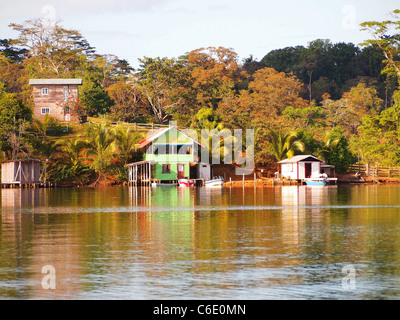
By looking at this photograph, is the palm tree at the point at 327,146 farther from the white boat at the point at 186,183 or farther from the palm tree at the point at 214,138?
the white boat at the point at 186,183

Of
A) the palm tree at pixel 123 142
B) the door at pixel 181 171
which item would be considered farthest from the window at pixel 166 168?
the palm tree at pixel 123 142

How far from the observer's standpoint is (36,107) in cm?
8281

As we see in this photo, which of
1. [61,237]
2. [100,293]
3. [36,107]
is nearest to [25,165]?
[36,107]

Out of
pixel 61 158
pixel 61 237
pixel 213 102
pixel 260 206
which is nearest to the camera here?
pixel 61 237

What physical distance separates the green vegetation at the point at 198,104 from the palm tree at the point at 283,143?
129 mm

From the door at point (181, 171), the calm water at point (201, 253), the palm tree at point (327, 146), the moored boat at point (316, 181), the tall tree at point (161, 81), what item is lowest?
the calm water at point (201, 253)

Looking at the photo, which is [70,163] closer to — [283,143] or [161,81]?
[161,81]

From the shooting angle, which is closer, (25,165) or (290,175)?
(25,165)

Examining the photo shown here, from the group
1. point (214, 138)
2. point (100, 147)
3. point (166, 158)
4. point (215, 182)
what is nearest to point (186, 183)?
point (215, 182)

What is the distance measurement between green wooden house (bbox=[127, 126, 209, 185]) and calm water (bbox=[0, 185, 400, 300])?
3451cm

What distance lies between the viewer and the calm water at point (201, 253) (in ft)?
52.1
